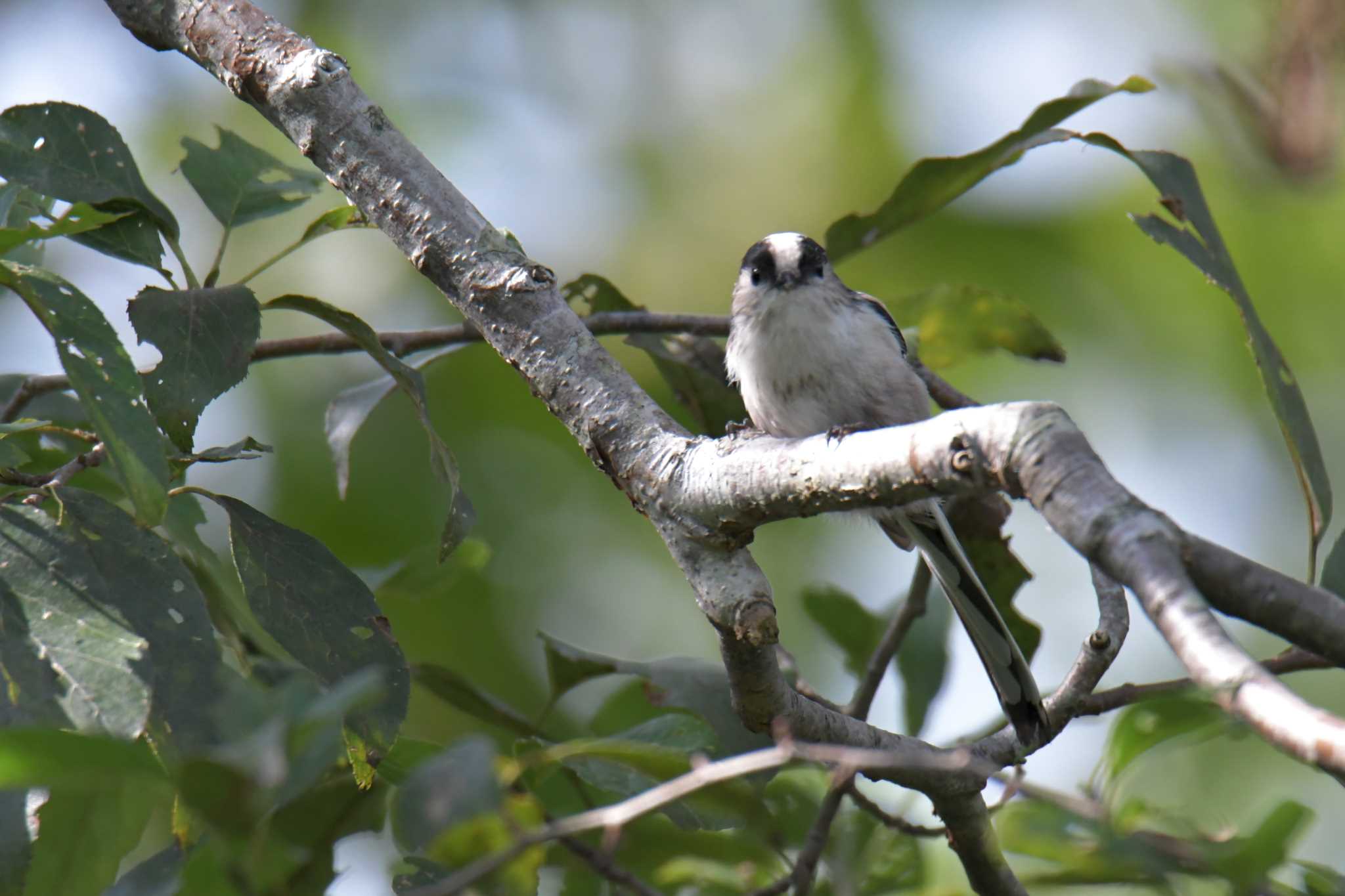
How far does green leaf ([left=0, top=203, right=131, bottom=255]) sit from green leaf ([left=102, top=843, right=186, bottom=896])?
0.84 metres

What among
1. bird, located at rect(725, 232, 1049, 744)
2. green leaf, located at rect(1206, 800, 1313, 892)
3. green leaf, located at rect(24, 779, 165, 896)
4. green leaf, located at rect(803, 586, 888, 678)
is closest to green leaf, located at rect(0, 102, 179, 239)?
green leaf, located at rect(24, 779, 165, 896)

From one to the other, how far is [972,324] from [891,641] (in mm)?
829

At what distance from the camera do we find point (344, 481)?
2301mm

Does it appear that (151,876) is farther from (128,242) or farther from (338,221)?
(338,221)

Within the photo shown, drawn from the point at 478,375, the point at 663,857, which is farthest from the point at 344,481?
the point at 478,375

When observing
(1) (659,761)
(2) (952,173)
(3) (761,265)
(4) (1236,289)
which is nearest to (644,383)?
(3) (761,265)

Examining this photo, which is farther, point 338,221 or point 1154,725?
point 338,221

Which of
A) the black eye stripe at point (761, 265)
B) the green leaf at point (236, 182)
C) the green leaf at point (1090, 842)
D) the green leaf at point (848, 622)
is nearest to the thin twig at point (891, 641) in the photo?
the green leaf at point (848, 622)

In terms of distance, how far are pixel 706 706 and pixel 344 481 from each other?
833 millimetres

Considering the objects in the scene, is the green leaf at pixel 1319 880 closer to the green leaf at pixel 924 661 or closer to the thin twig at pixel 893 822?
the thin twig at pixel 893 822

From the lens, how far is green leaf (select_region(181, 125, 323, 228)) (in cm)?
226

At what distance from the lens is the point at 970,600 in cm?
267

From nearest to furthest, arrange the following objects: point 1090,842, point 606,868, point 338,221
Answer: point 1090,842 → point 606,868 → point 338,221

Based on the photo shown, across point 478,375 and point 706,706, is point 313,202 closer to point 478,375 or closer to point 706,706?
point 478,375
